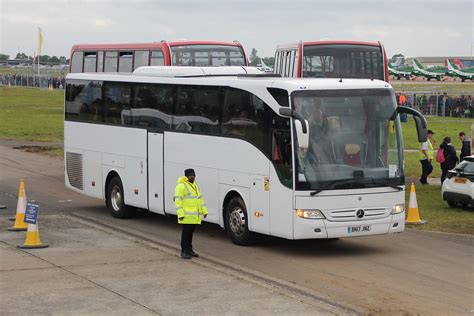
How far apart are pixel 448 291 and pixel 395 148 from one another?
3863mm

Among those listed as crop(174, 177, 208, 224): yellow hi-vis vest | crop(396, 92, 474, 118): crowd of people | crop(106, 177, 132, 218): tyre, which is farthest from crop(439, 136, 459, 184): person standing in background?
crop(396, 92, 474, 118): crowd of people

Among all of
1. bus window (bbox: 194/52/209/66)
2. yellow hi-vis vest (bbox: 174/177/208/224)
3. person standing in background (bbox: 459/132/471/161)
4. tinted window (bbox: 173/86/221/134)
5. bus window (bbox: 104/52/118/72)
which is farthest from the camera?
Answer: bus window (bbox: 104/52/118/72)

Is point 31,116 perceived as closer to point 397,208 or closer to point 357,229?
point 397,208

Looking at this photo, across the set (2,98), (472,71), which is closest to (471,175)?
(2,98)

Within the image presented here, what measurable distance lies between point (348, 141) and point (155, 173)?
17.2ft

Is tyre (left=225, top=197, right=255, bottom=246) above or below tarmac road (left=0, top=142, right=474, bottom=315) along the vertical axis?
above

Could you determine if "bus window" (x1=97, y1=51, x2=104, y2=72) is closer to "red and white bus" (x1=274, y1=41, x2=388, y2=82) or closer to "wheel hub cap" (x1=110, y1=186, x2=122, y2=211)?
"red and white bus" (x1=274, y1=41, x2=388, y2=82)

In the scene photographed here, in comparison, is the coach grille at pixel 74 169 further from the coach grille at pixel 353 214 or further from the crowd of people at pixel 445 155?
the crowd of people at pixel 445 155

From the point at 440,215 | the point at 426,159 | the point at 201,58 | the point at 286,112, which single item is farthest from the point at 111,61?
the point at 286,112

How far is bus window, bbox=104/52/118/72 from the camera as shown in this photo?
3091cm

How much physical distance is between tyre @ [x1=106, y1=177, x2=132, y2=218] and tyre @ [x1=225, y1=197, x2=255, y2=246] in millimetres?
4212

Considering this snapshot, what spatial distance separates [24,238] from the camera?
1845 centimetres

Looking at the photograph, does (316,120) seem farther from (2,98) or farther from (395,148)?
(2,98)

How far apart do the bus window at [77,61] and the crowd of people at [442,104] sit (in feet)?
106
